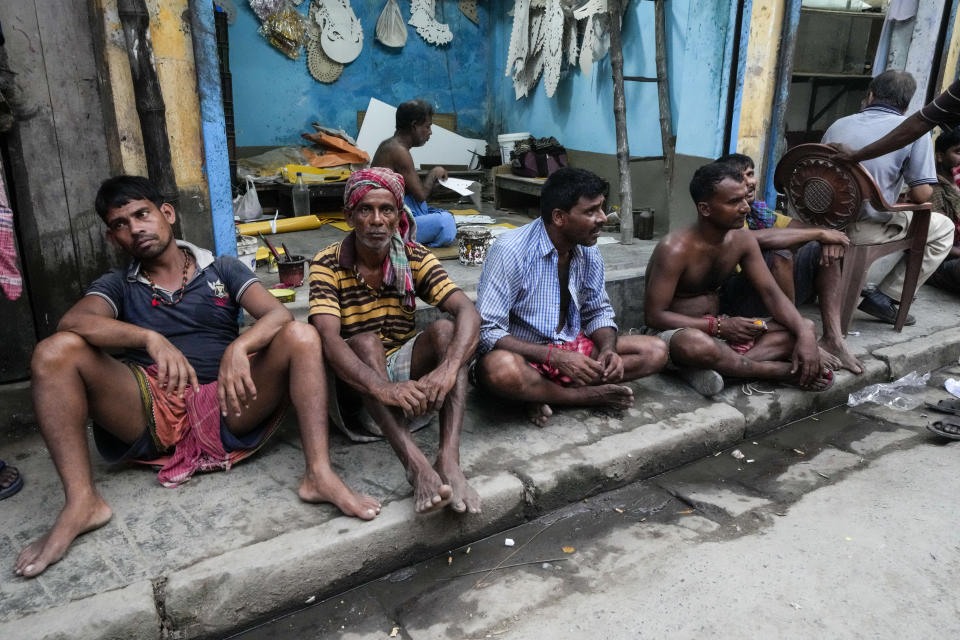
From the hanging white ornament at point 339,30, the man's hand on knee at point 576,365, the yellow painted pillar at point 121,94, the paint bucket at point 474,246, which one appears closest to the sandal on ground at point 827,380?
the man's hand on knee at point 576,365

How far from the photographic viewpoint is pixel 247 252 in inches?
191

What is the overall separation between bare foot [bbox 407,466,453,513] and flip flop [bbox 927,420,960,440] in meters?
2.67

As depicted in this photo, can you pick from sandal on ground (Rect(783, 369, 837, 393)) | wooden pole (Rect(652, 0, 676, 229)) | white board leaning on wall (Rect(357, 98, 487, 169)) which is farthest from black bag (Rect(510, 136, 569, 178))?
sandal on ground (Rect(783, 369, 837, 393))

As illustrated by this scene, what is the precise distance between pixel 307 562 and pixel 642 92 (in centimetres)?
609

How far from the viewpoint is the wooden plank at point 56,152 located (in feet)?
9.91

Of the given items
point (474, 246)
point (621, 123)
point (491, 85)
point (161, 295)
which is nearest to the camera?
point (161, 295)

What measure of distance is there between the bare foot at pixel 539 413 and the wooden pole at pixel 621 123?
11.1 ft

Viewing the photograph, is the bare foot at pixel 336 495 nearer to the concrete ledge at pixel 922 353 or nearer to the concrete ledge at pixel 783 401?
the concrete ledge at pixel 783 401

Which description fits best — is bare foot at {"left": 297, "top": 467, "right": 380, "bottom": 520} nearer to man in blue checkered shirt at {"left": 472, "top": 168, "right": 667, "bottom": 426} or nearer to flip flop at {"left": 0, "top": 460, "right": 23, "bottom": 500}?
man in blue checkered shirt at {"left": 472, "top": 168, "right": 667, "bottom": 426}

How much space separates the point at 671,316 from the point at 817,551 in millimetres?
1540

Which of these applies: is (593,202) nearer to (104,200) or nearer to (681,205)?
(104,200)

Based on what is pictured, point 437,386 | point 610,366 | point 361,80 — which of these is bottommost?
point 610,366

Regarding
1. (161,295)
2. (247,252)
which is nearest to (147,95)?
(161,295)

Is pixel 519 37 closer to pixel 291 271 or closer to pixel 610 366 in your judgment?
pixel 291 271
